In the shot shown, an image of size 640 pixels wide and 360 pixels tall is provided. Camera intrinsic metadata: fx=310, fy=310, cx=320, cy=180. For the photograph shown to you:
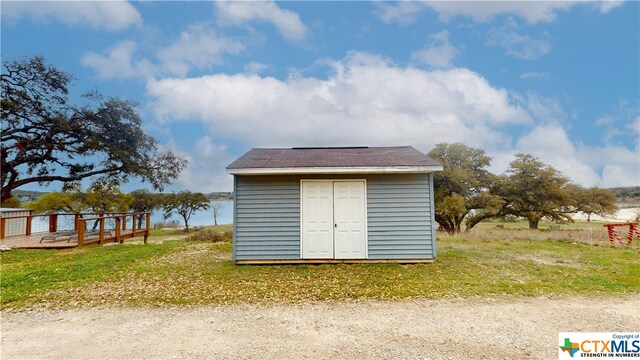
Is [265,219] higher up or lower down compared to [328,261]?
higher up

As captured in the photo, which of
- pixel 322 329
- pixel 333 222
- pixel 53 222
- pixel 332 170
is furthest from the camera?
pixel 53 222

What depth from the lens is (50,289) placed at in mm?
5789

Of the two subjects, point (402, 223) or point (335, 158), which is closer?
point (402, 223)

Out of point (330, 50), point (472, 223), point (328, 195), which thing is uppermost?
point (330, 50)

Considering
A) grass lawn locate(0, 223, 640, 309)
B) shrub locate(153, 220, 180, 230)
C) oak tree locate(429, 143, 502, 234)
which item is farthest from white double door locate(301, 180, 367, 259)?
shrub locate(153, 220, 180, 230)

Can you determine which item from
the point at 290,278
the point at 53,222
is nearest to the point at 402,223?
the point at 290,278

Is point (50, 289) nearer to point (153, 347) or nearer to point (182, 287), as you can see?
point (182, 287)

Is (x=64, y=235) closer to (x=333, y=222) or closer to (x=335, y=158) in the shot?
(x=333, y=222)

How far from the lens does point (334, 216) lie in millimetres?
7719

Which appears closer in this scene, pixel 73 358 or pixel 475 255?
pixel 73 358

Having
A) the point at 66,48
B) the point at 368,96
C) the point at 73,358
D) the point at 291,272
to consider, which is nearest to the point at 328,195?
the point at 291,272

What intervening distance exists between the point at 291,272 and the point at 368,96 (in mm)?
11614

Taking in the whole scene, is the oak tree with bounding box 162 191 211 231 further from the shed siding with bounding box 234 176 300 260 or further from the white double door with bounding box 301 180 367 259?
the white double door with bounding box 301 180 367 259

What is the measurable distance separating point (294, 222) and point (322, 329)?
398 centimetres
